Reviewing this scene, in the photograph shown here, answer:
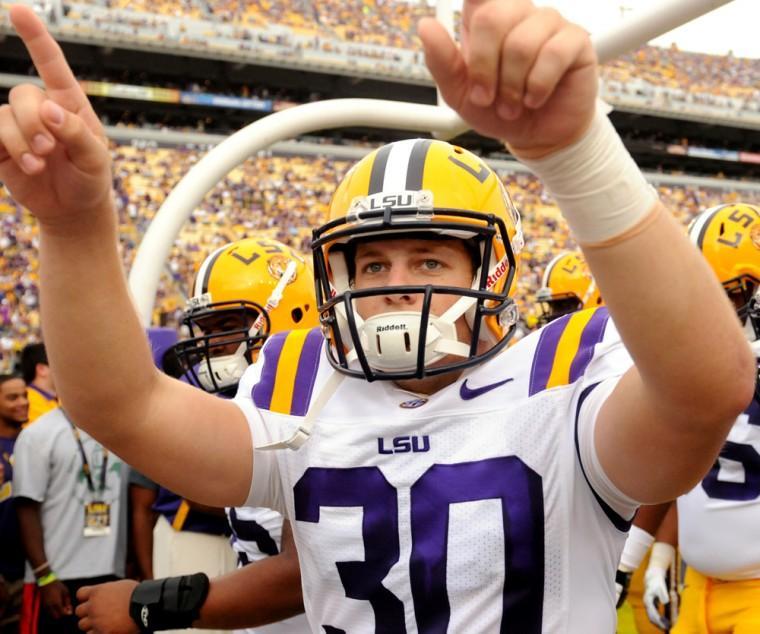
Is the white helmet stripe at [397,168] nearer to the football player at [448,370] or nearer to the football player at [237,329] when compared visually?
the football player at [448,370]

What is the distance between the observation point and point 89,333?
3.79 ft

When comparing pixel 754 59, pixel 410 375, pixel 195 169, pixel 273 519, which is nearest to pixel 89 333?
pixel 410 375

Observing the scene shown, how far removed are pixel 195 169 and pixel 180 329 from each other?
29.5 feet

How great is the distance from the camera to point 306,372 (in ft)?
4.89

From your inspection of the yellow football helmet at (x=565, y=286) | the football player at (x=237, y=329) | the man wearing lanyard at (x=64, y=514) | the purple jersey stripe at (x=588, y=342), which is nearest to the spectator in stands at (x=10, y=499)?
the man wearing lanyard at (x=64, y=514)

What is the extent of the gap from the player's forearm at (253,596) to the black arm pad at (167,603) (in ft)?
0.08

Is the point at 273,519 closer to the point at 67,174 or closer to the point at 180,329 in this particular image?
the point at 67,174

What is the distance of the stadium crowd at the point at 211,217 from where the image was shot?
13398 mm

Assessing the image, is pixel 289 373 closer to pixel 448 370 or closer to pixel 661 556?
pixel 448 370

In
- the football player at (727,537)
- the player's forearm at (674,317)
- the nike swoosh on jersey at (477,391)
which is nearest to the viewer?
the player's forearm at (674,317)

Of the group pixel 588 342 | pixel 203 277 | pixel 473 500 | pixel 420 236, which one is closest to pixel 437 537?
pixel 473 500

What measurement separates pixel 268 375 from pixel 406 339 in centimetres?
30

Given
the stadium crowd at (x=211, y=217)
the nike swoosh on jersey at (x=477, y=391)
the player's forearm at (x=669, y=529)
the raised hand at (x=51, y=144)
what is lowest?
the stadium crowd at (x=211, y=217)

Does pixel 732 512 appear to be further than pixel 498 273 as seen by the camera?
Yes
